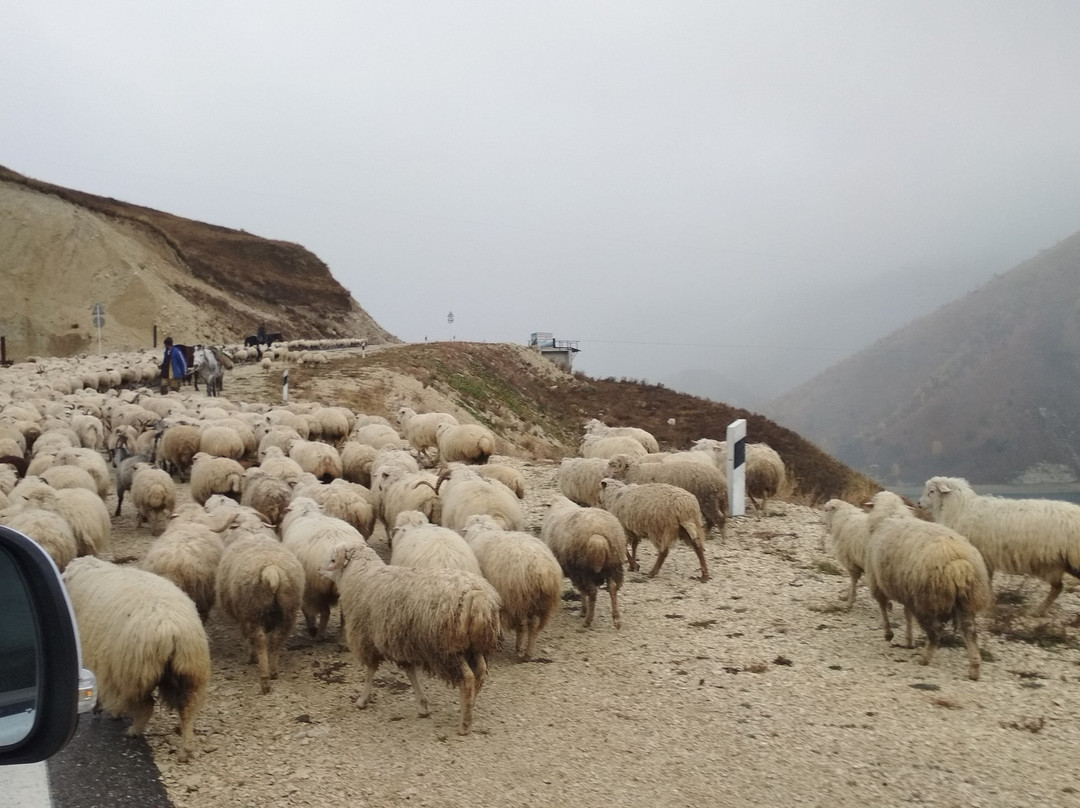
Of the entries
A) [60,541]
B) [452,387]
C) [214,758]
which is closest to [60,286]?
[452,387]

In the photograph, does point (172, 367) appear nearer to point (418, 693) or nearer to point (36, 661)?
point (418, 693)

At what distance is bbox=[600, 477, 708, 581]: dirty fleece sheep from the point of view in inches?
360

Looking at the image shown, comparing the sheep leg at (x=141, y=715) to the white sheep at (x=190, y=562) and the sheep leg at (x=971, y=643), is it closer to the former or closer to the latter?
the white sheep at (x=190, y=562)

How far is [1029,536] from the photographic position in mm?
7867

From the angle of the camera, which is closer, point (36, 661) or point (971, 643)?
point (36, 661)

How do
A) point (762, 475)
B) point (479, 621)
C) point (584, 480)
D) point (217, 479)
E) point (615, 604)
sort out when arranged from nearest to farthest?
point (479, 621)
point (615, 604)
point (217, 479)
point (584, 480)
point (762, 475)

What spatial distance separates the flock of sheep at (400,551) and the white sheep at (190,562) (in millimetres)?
17

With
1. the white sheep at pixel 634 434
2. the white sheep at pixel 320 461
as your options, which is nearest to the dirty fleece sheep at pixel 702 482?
the white sheep at pixel 634 434

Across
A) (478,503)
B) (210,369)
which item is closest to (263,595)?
(478,503)

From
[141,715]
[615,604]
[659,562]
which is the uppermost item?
[659,562]

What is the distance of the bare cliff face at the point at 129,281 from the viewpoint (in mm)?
45469

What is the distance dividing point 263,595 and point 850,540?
5.97 metres

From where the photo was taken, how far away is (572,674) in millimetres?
6863

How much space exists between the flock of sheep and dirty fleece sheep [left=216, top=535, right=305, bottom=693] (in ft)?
0.06
